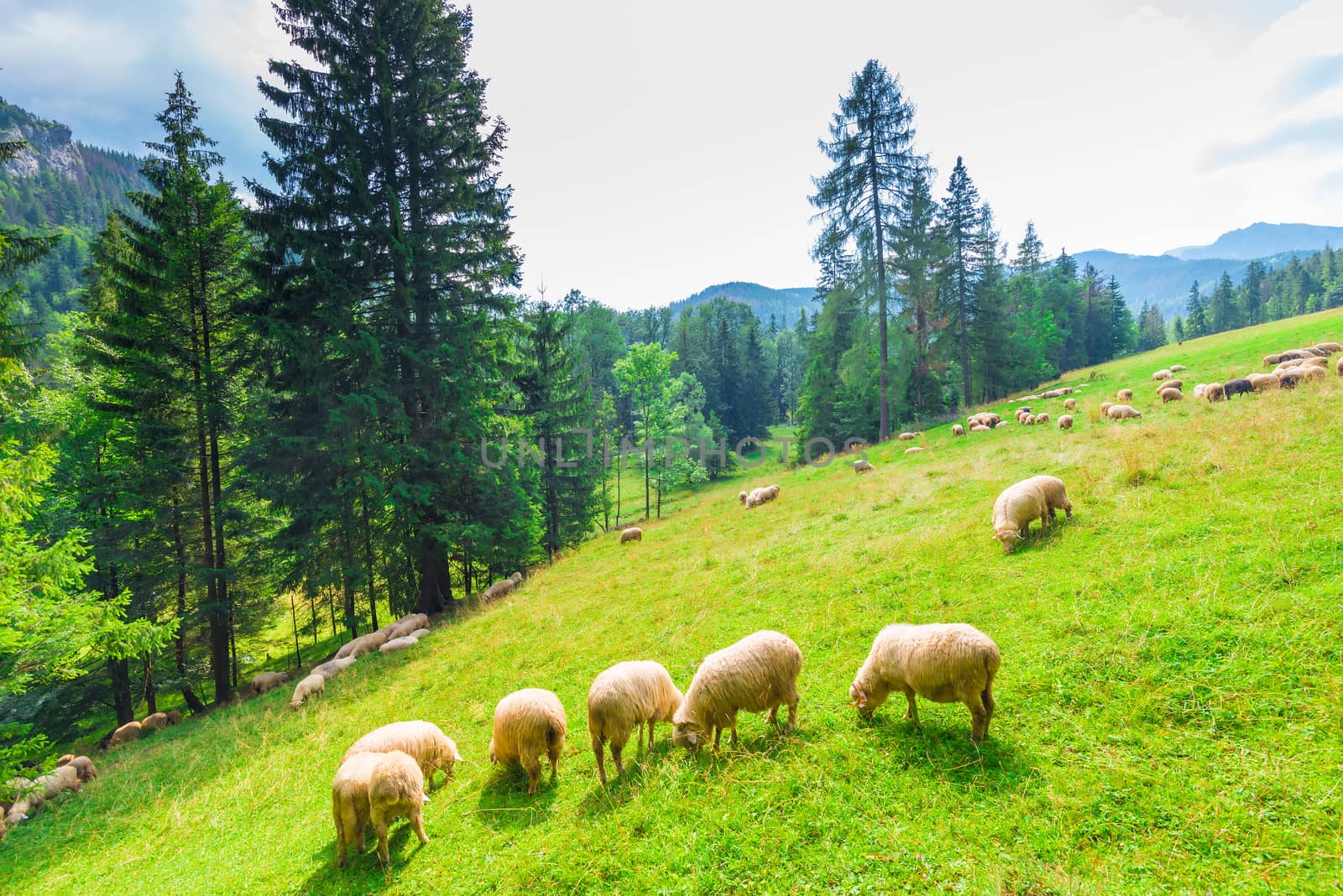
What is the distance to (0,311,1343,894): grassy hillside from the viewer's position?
11.5 ft

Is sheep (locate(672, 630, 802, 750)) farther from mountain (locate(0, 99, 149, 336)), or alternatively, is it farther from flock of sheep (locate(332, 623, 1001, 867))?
mountain (locate(0, 99, 149, 336))

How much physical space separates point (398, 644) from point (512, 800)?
9.31 meters

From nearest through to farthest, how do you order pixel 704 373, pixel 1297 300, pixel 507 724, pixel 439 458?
pixel 507 724
pixel 439 458
pixel 704 373
pixel 1297 300

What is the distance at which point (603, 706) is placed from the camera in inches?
201

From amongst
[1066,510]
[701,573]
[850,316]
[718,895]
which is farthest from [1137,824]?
[850,316]

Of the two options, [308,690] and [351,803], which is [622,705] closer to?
[351,803]

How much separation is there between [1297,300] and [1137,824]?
444ft

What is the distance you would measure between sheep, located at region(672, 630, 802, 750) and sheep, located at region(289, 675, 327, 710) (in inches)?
407

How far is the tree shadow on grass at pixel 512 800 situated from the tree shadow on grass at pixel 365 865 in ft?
1.73

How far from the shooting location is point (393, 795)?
16.2 feet

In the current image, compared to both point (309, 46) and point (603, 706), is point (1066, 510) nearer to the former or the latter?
point (603, 706)

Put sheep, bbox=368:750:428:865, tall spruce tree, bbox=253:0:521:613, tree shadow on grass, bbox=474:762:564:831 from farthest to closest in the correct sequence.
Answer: tall spruce tree, bbox=253:0:521:613, tree shadow on grass, bbox=474:762:564:831, sheep, bbox=368:750:428:865

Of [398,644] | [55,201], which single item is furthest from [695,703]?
[55,201]

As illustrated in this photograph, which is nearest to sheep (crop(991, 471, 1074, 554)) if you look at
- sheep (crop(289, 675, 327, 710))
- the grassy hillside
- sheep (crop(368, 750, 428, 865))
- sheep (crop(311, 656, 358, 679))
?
the grassy hillside
